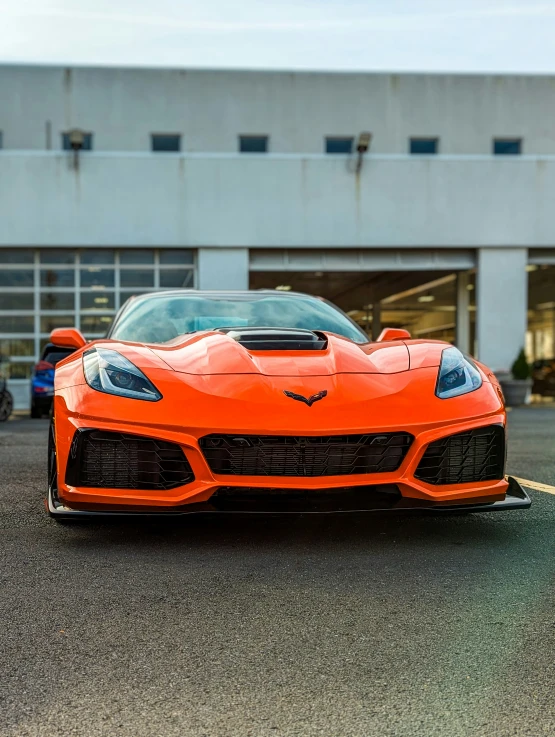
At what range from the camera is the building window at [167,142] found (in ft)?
70.3

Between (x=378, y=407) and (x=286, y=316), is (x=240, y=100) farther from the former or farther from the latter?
(x=378, y=407)

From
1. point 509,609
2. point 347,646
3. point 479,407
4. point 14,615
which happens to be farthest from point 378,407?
point 14,615

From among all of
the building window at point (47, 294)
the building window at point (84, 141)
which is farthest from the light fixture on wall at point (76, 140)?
the building window at point (84, 141)

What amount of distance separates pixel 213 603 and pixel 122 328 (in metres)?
2.43

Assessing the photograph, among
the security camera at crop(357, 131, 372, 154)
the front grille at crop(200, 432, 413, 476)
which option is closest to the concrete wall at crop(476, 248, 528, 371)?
the security camera at crop(357, 131, 372, 154)

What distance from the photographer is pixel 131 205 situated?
17.2 meters

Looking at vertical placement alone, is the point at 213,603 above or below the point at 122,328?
below

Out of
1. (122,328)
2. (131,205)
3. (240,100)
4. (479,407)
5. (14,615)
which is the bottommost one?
(14,615)

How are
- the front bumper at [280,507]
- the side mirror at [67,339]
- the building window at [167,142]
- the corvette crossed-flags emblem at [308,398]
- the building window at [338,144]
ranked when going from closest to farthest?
the front bumper at [280,507], the corvette crossed-flags emblem at [308,398], the side mirror at [67,339], the building window at [167,142], the building window at [338,144]

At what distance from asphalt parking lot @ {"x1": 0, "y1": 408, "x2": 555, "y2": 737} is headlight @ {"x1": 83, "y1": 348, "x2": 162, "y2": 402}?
0.64 m

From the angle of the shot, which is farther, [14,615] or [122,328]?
[122,328]

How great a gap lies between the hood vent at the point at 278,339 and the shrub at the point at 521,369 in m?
14.3

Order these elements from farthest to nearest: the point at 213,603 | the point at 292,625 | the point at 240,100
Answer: the point at 240,100 < the point at 213,603 < the point at 292,625

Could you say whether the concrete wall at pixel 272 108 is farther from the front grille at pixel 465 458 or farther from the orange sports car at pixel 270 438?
the front grille at pixel 465 458
